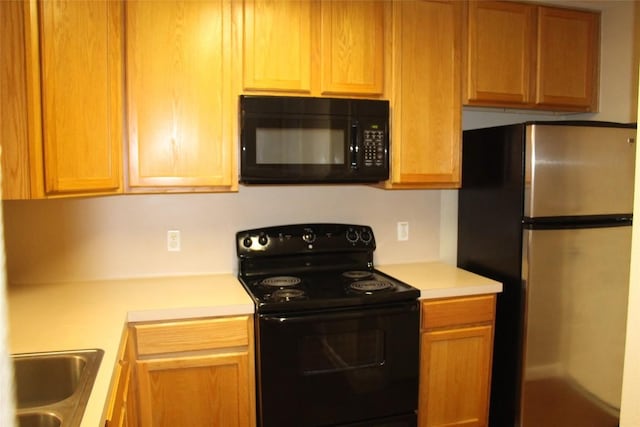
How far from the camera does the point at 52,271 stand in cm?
222

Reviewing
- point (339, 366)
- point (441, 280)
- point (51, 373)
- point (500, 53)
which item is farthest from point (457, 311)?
point (51, 373)

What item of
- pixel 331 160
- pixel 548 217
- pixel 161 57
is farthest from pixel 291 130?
pixel 548 217

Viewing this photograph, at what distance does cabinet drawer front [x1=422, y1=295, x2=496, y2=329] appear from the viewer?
83.7 inches

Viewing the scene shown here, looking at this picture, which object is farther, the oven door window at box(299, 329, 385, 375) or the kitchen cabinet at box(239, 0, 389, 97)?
the kitchen cabinet at box(239, 0, 389, 97)

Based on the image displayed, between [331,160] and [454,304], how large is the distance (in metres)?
0.84

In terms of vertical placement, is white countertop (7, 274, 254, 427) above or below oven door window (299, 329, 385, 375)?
above

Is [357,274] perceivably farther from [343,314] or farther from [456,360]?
[456,360]

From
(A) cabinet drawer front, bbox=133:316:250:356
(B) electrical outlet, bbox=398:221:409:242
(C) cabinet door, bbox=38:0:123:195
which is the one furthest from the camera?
(B) electrical outlet, bbox=398:221:409:242

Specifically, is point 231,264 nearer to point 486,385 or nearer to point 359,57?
point 359,57

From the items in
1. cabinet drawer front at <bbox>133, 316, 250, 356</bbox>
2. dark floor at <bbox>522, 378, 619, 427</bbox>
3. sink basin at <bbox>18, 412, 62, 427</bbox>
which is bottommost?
dark floor at <bbox>522, 378, 619, 427</bbox>

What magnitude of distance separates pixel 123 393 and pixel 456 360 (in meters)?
1.41

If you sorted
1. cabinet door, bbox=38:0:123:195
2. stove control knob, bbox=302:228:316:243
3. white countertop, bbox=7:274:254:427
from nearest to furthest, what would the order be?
white countertop, bbox=7:274:254:427 < cabinet door, bbox=38:0:123:195 < stove control knob, bbox=302:228:316:243

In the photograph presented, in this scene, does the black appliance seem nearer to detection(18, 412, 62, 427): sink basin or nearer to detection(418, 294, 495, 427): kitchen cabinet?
detection(418, 294, 495, 427): kitchen cabinet

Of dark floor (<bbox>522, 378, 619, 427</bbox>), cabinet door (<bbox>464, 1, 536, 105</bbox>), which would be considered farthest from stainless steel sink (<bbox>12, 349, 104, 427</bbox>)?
cabinet door (<bbox>464, 1, 536, 105</bbox>)
